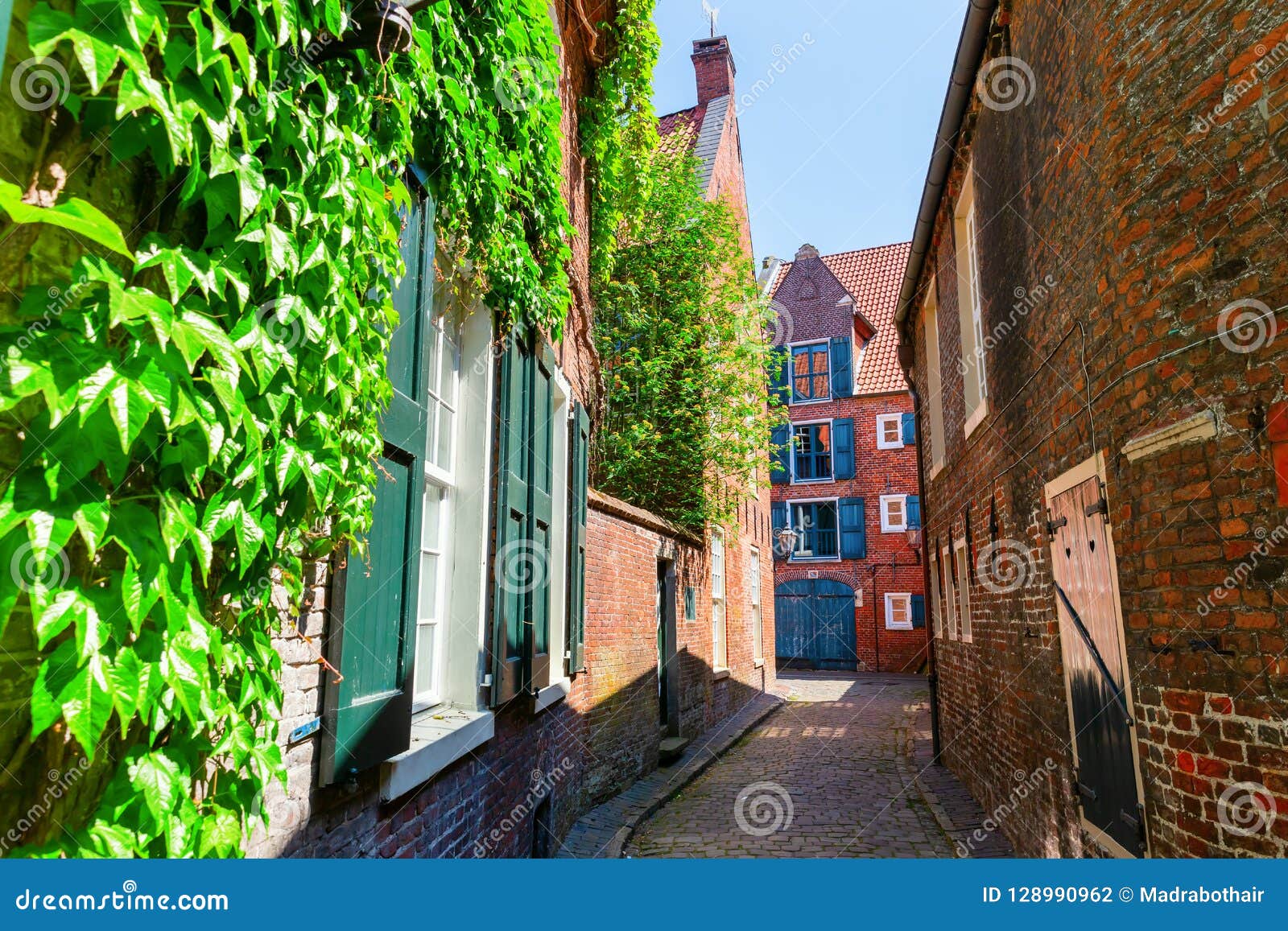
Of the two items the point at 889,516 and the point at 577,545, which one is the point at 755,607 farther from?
the point at 577,545

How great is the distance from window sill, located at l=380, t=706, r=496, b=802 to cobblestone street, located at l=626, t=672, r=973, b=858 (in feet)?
9.56

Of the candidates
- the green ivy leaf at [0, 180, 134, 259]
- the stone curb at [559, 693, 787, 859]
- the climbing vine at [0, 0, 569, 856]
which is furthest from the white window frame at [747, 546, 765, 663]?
the green ivy leaf at [0, 180, 134, 259]

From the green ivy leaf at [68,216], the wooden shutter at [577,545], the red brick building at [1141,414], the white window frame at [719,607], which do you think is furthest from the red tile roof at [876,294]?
the green ivy leaf at [68,216]

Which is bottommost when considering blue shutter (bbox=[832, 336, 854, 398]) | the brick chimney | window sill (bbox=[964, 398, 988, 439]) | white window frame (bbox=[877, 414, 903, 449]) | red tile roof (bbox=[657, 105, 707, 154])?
window sill (bbox=[964, 398, 988, 439])

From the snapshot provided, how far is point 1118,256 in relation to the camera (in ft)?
12.1

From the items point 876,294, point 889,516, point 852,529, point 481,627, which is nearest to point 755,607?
point 852,529

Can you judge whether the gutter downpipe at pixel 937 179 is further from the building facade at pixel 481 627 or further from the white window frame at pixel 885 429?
the white window frame at pixel 885 429

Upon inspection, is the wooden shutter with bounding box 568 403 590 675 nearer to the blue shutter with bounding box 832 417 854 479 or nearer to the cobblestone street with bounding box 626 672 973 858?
the cobblestone street with bounding box 626 672 973 858

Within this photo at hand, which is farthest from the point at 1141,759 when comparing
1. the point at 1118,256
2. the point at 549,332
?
the point at 549,332

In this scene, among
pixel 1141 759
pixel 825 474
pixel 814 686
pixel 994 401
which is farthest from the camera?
pixel 825 474

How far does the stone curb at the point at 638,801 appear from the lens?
20.7ft

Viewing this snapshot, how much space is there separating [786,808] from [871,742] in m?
4.58

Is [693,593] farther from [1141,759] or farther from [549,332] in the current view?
[1141,759]

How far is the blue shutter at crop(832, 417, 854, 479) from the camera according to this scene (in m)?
25.1
